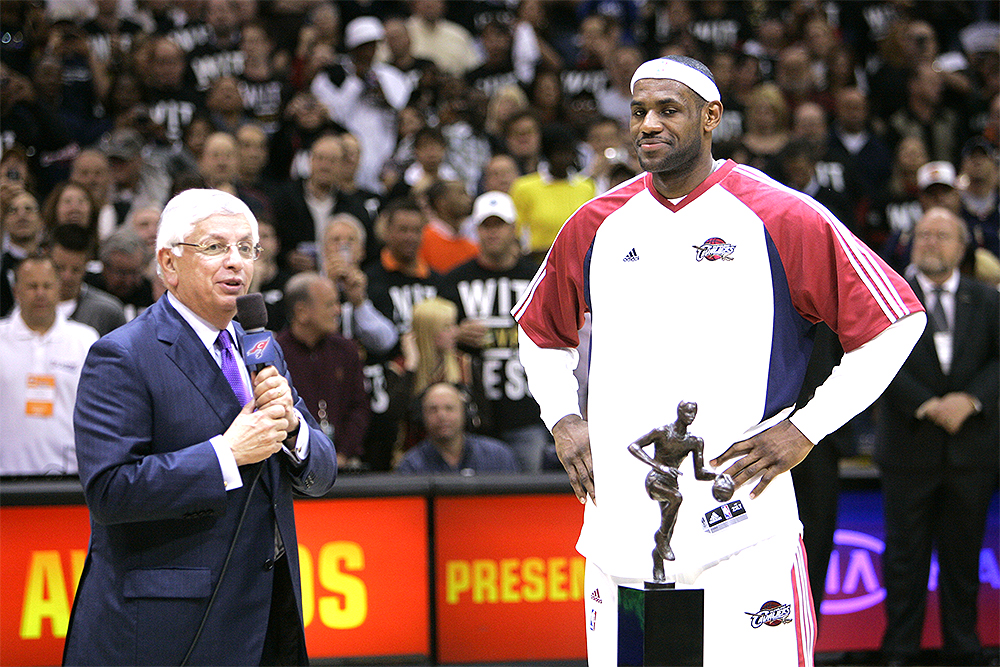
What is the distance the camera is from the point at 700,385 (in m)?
3.31

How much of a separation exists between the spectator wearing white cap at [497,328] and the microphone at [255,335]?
4.06 m

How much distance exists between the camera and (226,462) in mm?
3285

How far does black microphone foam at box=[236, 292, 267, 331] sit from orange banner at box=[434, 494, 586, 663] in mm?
3065

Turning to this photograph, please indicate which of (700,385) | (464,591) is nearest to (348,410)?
(464,591)

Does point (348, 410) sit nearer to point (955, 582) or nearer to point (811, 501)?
point (811, 501)

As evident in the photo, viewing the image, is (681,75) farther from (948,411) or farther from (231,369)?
(948,411)

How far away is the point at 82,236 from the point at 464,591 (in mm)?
3468

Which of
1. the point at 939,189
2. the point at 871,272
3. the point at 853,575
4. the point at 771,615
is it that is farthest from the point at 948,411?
the point at 771,615

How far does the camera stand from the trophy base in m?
3.29

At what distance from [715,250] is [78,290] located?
5273 millimetres

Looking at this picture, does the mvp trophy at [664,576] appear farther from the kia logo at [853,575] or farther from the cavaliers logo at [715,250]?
the kia logo at [853,575]

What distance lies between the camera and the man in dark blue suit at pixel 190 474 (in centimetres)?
324

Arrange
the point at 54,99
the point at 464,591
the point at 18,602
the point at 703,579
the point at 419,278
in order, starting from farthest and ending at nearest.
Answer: the point at 54,99
the point at 419,278
the point at 464,591
the point at 18,602
the point at 703,579

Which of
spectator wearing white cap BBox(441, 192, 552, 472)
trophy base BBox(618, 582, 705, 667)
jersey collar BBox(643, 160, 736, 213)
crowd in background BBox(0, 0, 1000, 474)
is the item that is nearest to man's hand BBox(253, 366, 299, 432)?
trophy base BBox(618, 582, 705, 667)
